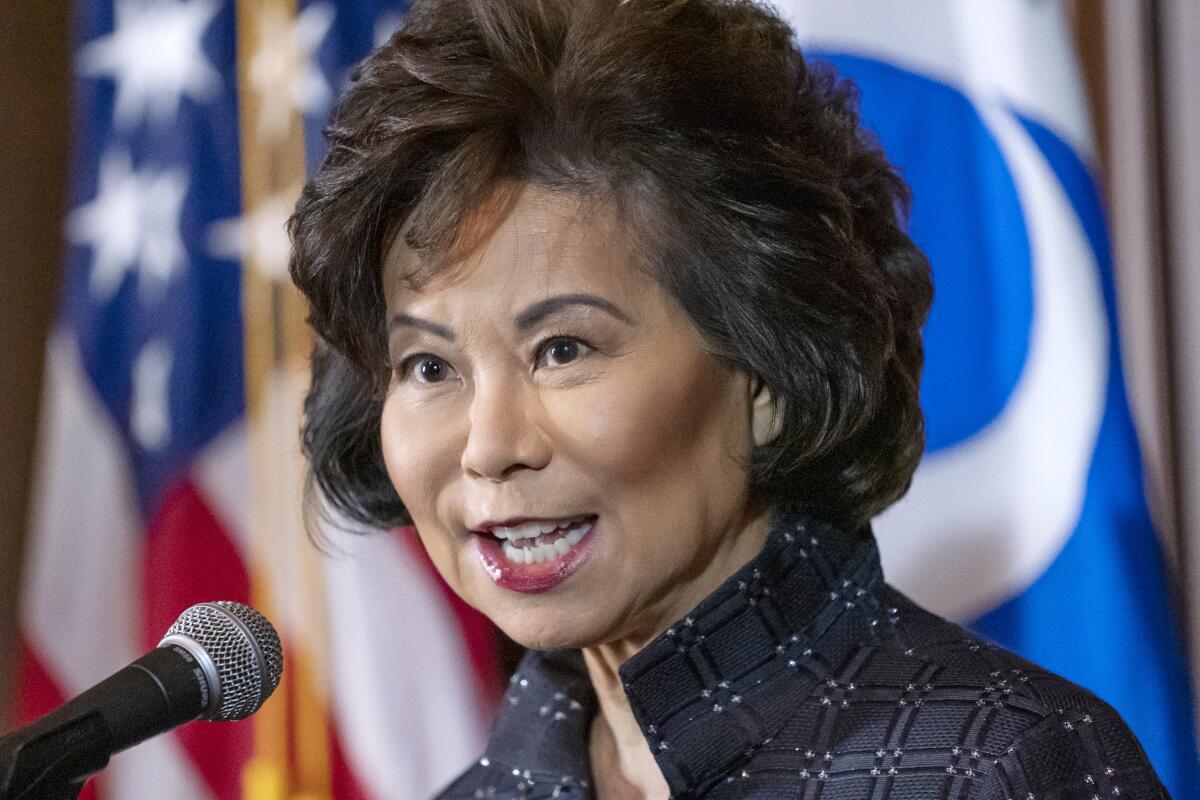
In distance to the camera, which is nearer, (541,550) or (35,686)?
(541,550)

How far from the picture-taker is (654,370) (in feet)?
4.06

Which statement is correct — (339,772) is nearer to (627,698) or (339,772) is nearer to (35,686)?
(35,686)

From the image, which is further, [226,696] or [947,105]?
[947,105]

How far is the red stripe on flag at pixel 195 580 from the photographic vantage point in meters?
2.29

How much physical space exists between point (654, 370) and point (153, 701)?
1.71 ft

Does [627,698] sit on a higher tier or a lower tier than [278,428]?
lower

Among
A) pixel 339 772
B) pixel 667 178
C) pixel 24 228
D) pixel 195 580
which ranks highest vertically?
pixel 24 228

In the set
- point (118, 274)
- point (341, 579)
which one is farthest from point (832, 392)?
point (118, 274)

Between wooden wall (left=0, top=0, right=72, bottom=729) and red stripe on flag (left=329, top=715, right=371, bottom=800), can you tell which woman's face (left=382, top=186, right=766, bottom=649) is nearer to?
red stripe on flag (left=329, top=715, right=371, bottom=800)

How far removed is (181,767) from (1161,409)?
1.58 meters

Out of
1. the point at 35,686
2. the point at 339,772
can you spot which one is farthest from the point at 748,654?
the point at 35,686

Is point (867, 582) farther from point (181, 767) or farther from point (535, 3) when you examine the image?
point (181, 767)

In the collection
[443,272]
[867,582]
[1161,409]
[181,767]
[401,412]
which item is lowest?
[181,767]

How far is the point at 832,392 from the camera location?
1.32 meters
